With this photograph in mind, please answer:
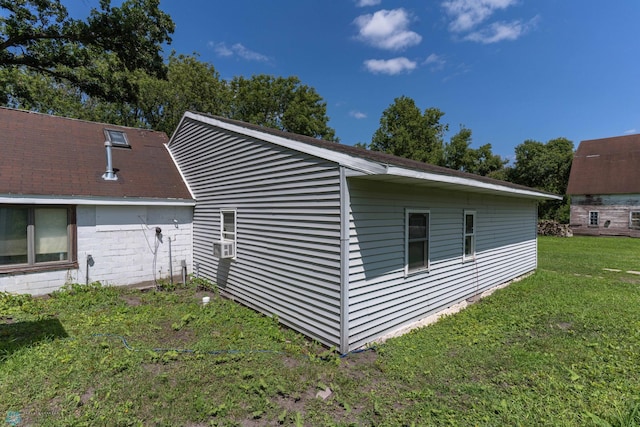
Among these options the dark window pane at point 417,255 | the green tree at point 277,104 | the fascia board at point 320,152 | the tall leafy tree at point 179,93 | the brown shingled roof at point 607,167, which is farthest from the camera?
the green tree at point 277,104

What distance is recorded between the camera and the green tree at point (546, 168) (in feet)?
93.6

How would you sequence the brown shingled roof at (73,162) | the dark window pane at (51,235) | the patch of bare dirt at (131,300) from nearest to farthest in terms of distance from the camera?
the patch of bare dirt at (131,300), the dark window pane at (51,235), the brown shingled roof at (73,162)

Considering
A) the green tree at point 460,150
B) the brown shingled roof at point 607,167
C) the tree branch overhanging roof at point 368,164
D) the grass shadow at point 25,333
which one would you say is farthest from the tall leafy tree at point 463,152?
the grass shadow at point 25,333

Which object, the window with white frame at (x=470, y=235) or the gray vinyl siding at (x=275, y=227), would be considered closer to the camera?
the gray vinyl siding at (x=275, y=227)

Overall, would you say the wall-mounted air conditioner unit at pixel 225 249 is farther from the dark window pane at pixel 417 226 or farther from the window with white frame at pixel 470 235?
the window with white frame at pixel 470 235

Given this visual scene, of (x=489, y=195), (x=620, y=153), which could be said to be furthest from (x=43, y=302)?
(x=620, y=153)

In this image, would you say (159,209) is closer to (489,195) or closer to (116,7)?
(489,195)

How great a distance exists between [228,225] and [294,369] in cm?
398

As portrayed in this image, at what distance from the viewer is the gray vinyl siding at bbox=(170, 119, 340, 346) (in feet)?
13.9

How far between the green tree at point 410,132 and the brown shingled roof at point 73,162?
22782 mm

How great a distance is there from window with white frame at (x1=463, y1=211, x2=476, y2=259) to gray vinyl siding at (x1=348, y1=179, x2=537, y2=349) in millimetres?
169

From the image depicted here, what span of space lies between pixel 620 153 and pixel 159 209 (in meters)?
30.3

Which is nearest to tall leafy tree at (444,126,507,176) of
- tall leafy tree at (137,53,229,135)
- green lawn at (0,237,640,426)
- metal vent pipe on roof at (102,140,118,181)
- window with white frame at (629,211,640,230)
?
window with white frame at (629,211,640,230)

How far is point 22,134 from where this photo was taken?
7504 millimetres
